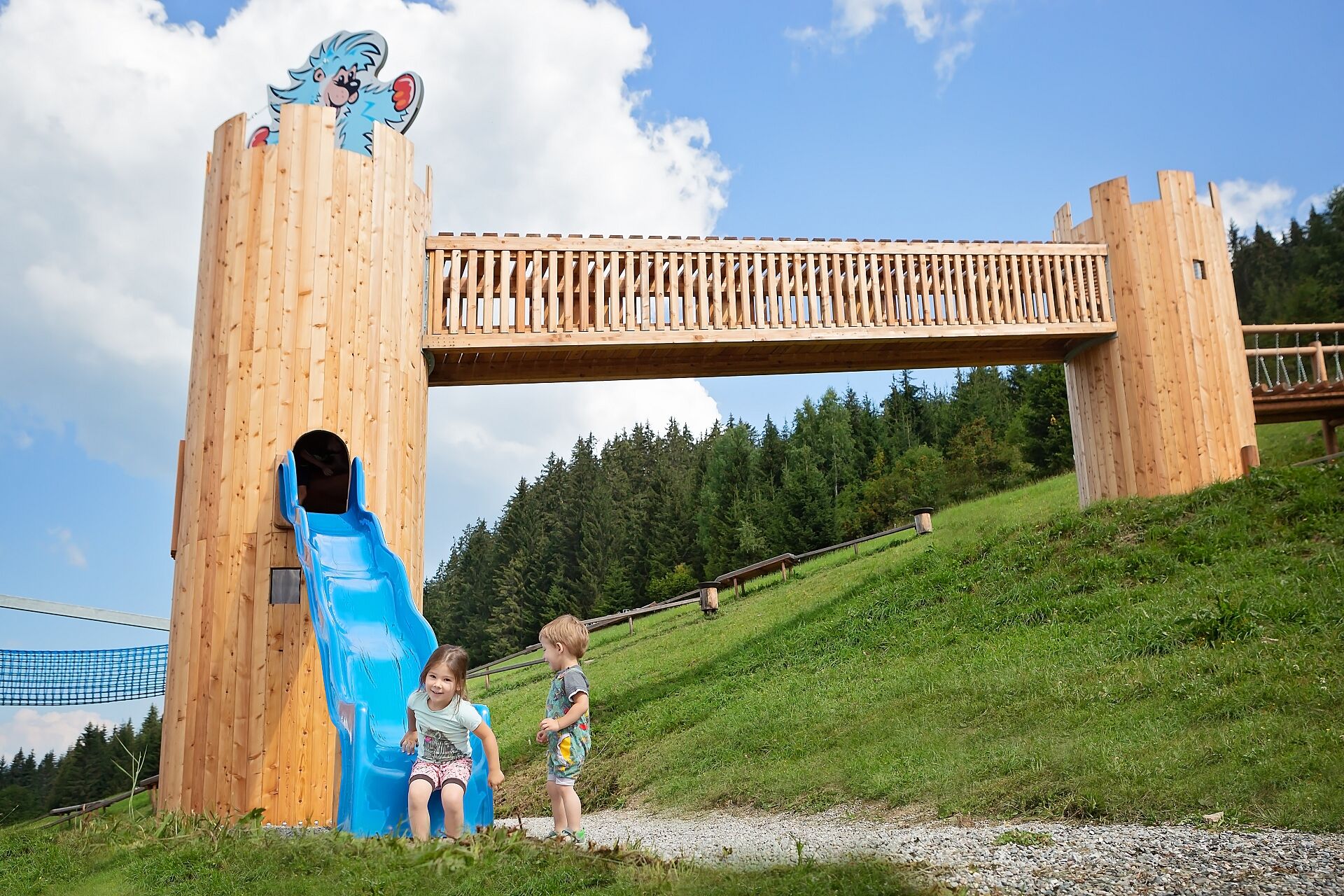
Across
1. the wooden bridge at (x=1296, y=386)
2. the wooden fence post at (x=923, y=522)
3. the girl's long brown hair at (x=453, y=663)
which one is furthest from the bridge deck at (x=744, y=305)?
the wooden fence post at (x=923, y=522)

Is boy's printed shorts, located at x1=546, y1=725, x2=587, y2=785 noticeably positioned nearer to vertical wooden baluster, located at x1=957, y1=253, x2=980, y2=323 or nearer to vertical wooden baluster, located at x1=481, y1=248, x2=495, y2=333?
vertical wooden baluster, located at x1=481, y1=248, x2=495, y2=333

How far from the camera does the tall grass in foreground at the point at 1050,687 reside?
5.54 metres

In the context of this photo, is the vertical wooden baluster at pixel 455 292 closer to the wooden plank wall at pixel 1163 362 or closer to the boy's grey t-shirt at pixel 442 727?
the boy's grey t-shirt at pixel 442 727

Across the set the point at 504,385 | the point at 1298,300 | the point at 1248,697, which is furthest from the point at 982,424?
the point at 1248,697

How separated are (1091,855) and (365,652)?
4.80m

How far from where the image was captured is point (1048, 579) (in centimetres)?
1017

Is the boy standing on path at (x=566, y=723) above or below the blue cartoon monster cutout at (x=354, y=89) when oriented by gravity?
below

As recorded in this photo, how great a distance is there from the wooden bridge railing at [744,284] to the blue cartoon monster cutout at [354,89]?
132 cm

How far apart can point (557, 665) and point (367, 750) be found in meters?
1.45

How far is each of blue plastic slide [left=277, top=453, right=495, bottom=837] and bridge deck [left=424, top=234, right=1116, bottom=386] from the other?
262 centimetres

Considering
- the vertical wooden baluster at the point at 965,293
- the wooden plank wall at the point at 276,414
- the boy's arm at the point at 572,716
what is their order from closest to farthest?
the boy's arm at the point at 572,716 < the wooden plank wall at the point at 276,414 < the vertical wooden baluster at the point at 965,293

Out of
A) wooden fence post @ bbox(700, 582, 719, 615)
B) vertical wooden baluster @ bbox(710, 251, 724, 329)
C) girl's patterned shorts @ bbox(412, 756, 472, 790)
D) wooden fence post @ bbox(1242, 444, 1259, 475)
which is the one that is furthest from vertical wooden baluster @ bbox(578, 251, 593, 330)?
wooden fence post @ bbox(700, 582, 719, 615)

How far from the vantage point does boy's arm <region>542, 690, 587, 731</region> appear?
4.99m

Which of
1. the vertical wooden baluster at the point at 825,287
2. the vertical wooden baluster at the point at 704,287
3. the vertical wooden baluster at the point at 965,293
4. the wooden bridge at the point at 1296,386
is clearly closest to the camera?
the vertical wooden baluster at the point at 704,287
